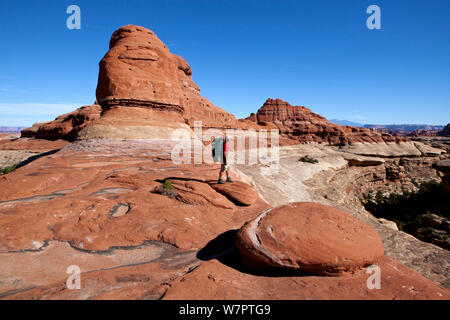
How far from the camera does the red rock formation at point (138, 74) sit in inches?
437

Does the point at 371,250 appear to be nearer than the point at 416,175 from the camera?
Yes

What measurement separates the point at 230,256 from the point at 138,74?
11.2 m

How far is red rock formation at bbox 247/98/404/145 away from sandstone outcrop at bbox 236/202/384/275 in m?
42.8

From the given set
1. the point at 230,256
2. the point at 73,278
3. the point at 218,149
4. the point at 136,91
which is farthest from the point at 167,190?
the point at 136,91

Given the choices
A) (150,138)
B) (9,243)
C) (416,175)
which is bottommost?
(416,175)

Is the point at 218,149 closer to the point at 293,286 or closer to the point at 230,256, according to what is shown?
the point at 230,256

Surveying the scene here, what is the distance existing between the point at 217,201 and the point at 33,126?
123 feet

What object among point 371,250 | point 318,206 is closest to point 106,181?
point 318,206

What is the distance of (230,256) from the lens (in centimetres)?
326

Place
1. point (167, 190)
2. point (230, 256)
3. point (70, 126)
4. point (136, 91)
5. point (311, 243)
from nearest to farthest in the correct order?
point (311, 243)
point (230, 256)
point (167, 190)
point (136, 91)
point (70, 126)

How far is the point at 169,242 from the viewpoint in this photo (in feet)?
12.0

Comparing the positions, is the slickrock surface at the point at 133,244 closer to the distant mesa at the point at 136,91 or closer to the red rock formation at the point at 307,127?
the distant mesa at the point at 136,91
